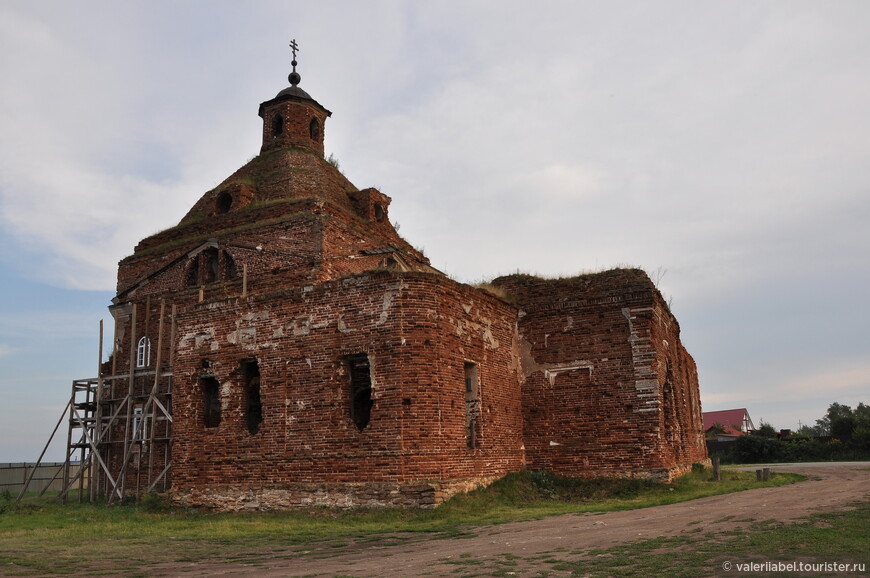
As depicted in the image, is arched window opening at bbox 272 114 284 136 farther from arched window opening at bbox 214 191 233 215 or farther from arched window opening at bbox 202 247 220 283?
arched window opening at bbox 202 247 220 283

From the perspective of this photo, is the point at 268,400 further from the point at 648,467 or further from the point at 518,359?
the point at 648,467

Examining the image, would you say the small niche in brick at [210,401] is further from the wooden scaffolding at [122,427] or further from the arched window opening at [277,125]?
the arched window opening at [277,125]

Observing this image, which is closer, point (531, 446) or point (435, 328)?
point (435, 328)

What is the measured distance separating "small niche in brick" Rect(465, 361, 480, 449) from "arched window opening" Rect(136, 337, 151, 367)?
9.82m

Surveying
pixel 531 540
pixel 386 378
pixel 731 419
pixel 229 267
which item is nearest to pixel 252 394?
pixel 386 378

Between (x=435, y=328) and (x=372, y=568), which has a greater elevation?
(x=435, y=328)

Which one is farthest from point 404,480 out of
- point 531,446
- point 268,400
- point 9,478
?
point 9,478

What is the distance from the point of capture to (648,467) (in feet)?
45.4

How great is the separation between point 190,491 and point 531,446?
6.94m

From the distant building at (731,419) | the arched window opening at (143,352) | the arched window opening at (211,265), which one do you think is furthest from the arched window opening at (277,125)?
the distant building at (731,419)

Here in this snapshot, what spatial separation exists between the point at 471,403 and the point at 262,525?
4.44 metres

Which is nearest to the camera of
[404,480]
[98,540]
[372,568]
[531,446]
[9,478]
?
[372,568]

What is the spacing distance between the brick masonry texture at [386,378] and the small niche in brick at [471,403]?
4 cm

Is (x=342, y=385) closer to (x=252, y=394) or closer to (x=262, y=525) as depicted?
(x=252, y=394)
